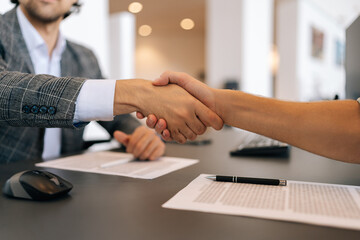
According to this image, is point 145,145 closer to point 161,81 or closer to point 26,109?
point 161,81

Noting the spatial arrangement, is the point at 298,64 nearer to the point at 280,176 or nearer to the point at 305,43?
the point at 305,43

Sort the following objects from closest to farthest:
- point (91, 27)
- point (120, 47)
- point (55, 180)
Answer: point (55, 180) → point (91, 27) → point (120, 47)

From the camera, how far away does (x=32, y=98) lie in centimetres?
71

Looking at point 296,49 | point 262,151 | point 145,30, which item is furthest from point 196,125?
point 145,30

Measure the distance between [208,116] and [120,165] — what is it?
0.28 m

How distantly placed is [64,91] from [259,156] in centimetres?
62

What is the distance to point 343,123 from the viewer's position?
621 millimetres

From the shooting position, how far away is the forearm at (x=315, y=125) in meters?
0.62

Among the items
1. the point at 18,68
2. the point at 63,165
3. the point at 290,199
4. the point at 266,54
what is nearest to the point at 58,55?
the point at 18,68

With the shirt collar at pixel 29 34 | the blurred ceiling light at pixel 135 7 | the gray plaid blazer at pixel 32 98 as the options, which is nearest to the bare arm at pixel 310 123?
the gray plaid blazer at pixel 32 98

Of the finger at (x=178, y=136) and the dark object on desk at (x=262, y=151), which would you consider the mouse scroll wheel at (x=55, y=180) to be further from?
the dark object on desk at (x=262, y=151)

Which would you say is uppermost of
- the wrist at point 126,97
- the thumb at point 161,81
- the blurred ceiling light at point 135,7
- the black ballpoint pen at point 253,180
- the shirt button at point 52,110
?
the blurred ceiling light at point 135,7

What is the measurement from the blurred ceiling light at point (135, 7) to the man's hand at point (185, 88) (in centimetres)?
530

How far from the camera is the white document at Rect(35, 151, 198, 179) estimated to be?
76 cm
